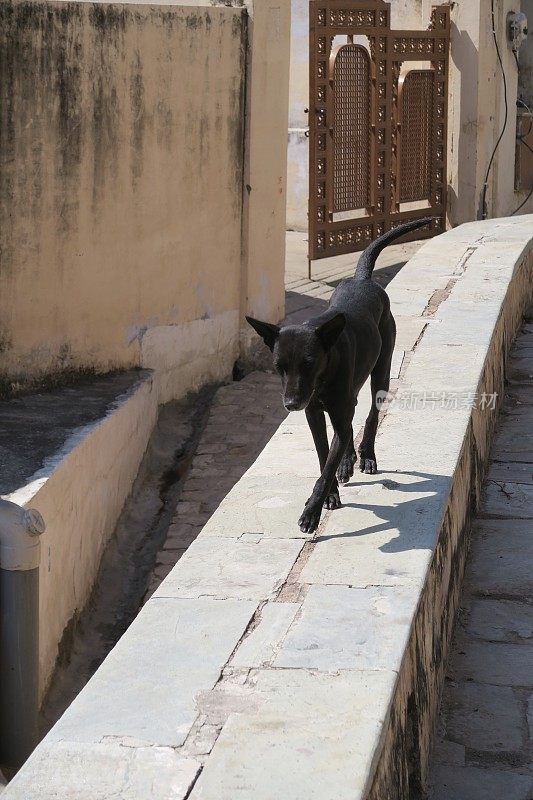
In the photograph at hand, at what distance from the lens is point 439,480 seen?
4125 mm

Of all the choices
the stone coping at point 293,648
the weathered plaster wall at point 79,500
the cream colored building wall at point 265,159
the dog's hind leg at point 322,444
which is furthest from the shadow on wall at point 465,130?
the dog's hind leg at point 322,444

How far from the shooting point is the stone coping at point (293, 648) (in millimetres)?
2412

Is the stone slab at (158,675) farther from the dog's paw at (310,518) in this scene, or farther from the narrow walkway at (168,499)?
the narrow walkway at (168,499)

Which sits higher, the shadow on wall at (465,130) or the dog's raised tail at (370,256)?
the shadow on wall at (465,130)

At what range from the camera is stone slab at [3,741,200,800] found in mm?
2322

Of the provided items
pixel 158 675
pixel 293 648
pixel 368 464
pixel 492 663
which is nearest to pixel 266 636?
pixel 293 648

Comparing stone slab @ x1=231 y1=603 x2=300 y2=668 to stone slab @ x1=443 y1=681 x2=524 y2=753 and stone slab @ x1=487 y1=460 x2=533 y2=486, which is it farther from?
stone slab @ x1=487 y1=460 x2=533 y2=486

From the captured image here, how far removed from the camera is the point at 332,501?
3.93 m

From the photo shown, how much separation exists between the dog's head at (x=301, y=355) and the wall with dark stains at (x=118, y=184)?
342 centimetres

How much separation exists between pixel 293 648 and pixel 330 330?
0.97 metres

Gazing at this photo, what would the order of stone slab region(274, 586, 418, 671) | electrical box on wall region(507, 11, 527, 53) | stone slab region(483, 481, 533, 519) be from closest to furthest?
stone slab region(274, 586, 418, 671) → stone slab region(483, 481, 533, 519) → electrical box on wall region(507, 11, 527, 53)

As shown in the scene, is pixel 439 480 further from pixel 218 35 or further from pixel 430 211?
pixel 430 211

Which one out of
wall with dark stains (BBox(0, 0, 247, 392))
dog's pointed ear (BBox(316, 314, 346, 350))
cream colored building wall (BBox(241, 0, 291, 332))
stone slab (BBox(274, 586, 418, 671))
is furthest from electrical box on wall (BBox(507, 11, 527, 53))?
stone slab (BBox(274, 586, 418, 671))

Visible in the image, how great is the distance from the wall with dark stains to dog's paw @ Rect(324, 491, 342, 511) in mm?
3139
